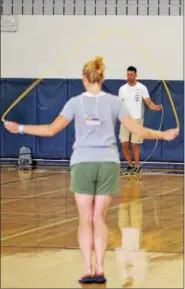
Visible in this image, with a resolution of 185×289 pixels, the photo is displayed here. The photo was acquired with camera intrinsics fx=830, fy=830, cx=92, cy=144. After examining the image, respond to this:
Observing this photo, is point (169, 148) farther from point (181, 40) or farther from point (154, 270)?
point (154, 270)

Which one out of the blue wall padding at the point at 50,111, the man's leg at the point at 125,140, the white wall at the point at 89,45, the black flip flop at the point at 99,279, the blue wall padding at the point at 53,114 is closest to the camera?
the black flip flop at the point at 99,279

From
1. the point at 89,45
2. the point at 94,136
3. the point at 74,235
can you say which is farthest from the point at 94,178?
the point at 89,45

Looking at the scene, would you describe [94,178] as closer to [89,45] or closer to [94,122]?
[94,122]

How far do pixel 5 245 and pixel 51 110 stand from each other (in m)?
11.1

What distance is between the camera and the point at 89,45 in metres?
19.8

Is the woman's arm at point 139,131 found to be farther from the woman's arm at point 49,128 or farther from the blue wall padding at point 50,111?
the blue wall padding at point 50,111

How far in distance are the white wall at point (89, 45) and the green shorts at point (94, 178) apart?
12.4 meters

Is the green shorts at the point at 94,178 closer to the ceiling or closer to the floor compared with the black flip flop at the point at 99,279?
closer to the ceiling

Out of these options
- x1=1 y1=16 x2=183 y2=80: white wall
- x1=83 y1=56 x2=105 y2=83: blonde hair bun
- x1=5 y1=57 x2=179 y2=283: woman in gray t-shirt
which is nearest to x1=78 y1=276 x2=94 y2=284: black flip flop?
x1=5 y1=57 x2=179 y2=283: woman in gray t-shirt

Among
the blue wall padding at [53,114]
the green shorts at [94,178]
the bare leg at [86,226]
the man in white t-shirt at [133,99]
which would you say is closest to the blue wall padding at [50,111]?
the blue wall padding at [53,114]

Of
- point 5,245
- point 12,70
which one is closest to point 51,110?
point 12,70

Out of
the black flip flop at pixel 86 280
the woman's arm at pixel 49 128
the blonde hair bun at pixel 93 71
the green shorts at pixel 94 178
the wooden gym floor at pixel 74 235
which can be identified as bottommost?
the black flip flop at pixel 86 280

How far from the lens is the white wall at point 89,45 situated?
19.4 m

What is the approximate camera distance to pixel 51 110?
19734 mm
